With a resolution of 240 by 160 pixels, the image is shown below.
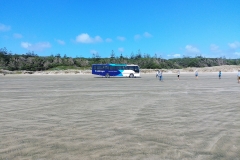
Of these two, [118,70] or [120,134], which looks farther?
[118,70]

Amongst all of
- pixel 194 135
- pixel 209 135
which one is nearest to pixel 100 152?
pixel 194 135

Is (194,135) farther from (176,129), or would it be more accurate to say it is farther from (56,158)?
(56,158)

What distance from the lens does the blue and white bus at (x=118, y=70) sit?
43.6 m

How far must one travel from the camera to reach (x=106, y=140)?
521 cm

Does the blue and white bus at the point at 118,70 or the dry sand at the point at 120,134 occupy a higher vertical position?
the blue and white bus at the point at 118,70

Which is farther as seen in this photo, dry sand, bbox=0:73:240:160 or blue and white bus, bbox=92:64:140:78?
blue and white bus, bbox=92:64:140:78

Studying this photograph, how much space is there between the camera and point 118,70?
44156mm

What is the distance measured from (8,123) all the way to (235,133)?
6649 mm

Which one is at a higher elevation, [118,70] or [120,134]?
[118,70]

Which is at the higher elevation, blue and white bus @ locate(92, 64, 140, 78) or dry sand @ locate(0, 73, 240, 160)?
blue and white bus @ locate(92, 64, 140, 78)

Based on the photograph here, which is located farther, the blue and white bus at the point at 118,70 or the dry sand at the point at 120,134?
the blue and white bus at the point at 118,70

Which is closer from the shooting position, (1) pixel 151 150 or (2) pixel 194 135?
(1) pixel 151 150

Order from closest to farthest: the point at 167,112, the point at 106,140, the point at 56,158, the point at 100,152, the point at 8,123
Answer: the point at 56,158 < the point at 100,152 < the point at 106,140 < the point at 8,123 < the point at 167,112

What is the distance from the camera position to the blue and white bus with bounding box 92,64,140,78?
43.6 meters
